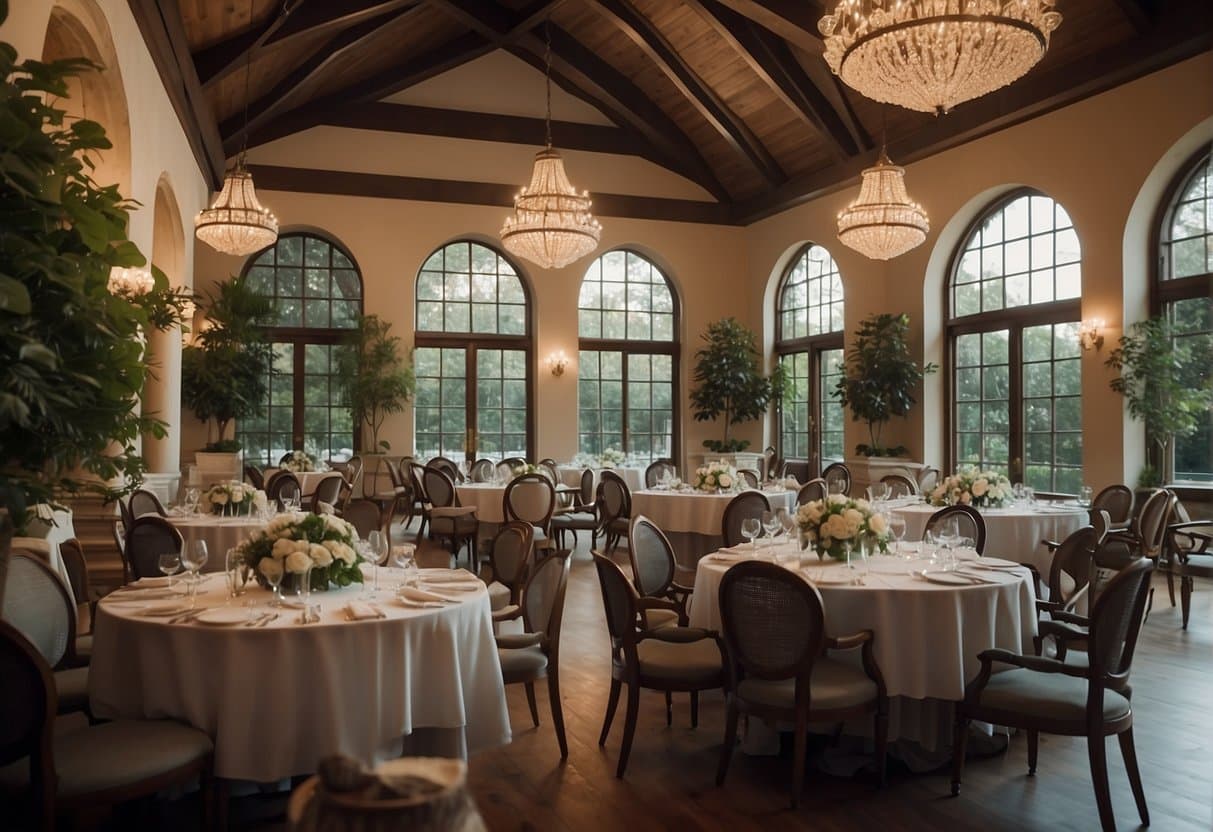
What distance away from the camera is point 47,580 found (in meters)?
3.85

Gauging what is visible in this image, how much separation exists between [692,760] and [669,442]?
11.9 m

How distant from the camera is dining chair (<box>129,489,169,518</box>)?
280 inches

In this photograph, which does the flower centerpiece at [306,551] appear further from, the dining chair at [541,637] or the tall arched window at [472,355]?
the tall arched window at [472,355]

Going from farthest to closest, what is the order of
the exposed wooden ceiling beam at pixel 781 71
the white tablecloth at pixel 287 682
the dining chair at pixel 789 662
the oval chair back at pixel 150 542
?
1. the exposed wooden ceiling beam at pixel 781 71
2. the oval chair back at pixel 150 542
3. the dining chair at pixel 789 662
4. the white tablecloth at pixel 287 682

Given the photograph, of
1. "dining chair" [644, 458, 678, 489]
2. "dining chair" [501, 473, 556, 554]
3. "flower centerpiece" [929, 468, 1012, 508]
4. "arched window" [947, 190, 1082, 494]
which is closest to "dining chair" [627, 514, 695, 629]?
"flower centerpiece" [929, 468, 1012, 508]

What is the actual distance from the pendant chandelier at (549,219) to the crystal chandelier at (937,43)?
4443 millimetres

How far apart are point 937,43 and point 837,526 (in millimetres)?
2700

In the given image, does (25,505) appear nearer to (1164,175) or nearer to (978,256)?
(1164,175)

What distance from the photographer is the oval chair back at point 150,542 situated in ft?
18.5

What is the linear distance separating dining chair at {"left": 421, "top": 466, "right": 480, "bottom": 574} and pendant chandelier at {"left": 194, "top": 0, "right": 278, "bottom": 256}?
128 inches

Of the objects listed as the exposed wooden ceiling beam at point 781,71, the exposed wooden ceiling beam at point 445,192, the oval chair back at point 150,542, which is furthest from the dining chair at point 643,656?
the exposed wooden ceiling beam at point 445,192

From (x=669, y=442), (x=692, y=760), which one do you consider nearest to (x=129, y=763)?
(x=692, y=760)

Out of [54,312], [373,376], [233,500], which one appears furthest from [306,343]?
[54,312]

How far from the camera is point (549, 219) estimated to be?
983cm
